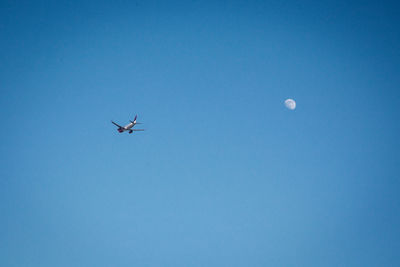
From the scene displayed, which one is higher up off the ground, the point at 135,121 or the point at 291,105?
the point at 291,105

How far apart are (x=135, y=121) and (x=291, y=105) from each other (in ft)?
147

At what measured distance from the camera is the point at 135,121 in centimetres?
6022

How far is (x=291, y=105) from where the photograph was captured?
67125mm

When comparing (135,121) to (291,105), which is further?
(291,105)
